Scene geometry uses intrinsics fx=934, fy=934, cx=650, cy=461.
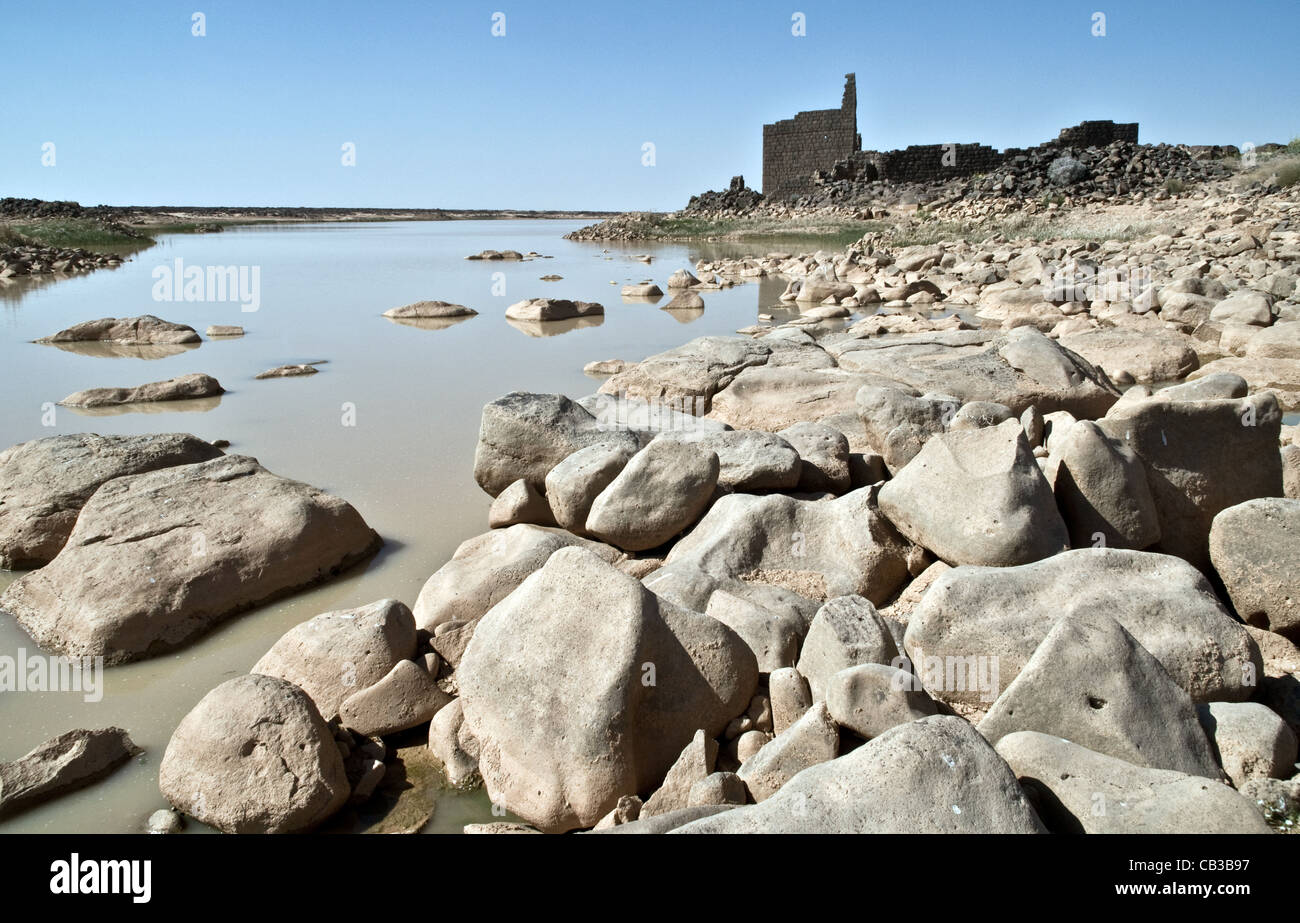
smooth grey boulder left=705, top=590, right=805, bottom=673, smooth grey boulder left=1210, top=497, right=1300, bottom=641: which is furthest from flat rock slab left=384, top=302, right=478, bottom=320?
smooth grey boulder left=1210, top=497, right=1300, bottom=641

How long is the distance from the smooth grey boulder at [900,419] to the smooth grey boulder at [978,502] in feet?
3.39

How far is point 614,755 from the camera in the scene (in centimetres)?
293

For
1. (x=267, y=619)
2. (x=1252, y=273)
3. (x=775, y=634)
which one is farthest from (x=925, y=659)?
(x=1252, y=273)

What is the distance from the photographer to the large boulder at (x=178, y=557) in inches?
163

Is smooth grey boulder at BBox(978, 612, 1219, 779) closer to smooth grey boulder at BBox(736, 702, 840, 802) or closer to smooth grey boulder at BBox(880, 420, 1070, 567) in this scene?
smooth grey boulder at BBox(736, 702, 840, 802)

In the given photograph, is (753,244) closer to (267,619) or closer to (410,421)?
(410,421)

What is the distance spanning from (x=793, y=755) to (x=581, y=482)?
7.78ft

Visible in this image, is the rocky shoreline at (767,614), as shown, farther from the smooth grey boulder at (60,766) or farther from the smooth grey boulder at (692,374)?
the smooth grey boulder at (692,374)

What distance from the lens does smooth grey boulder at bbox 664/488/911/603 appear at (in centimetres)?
409

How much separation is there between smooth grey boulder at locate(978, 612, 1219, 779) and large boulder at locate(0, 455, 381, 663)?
11.1 feet

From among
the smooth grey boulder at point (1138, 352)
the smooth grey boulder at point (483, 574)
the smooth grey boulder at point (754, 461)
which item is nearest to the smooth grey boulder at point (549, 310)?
the smooth grey boulder at point (1138, 352)

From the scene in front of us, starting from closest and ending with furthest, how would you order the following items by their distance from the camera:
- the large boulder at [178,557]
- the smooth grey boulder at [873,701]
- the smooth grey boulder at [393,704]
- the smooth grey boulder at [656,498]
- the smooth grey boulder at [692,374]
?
the smooth grey boulder at [873,701] < the smooth grey boulder at [393,704] < the large boulder at [178,557] < the smooth grey boulder at [656,498] < the smooth grey boulder at [692,374]

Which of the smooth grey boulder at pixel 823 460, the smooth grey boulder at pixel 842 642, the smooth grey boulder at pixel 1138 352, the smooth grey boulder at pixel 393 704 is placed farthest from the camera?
the smooth grey boulder at pixel 1138 352

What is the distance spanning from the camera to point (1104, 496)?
403 cm
